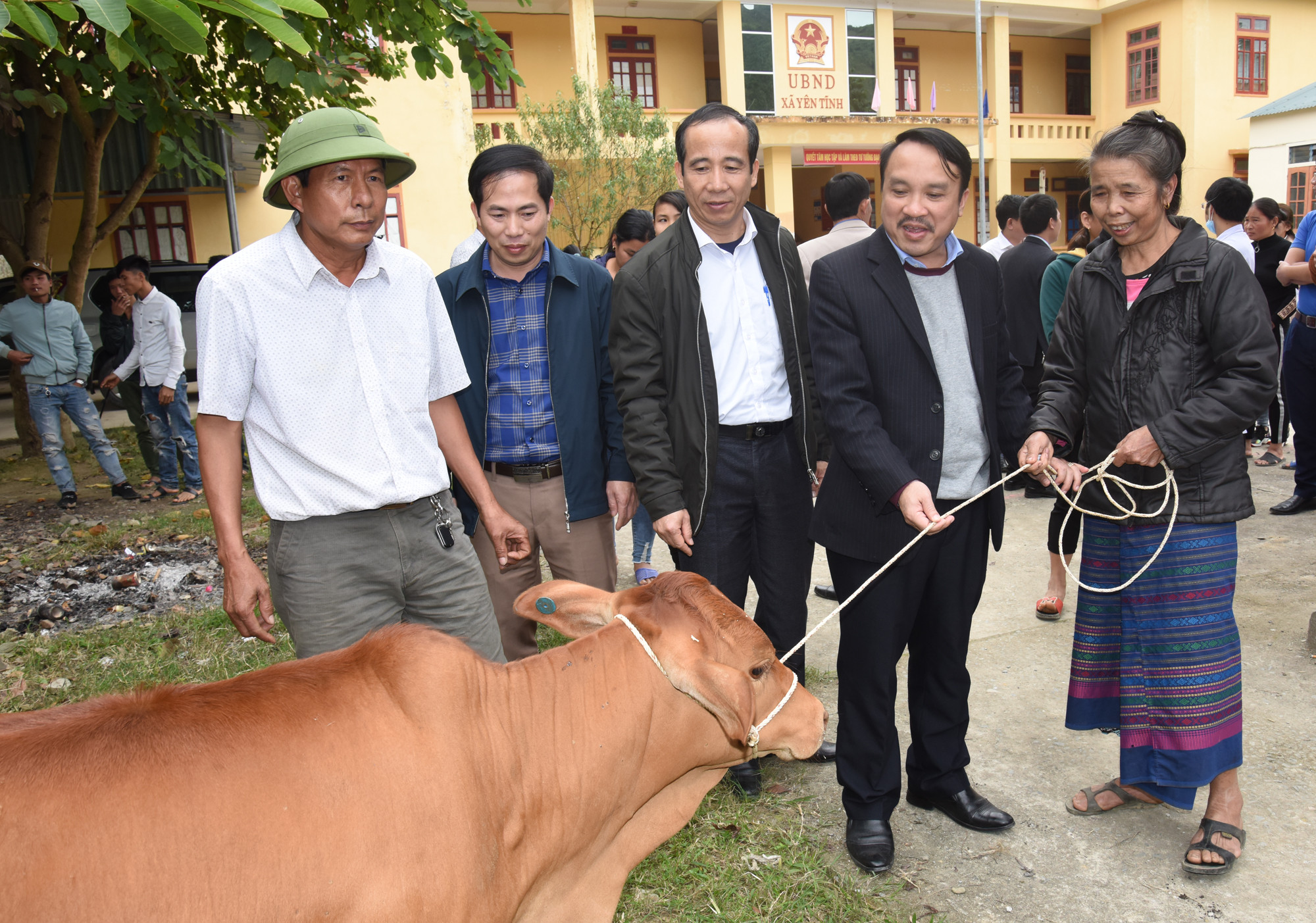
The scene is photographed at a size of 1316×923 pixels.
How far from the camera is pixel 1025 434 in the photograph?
10.4ft

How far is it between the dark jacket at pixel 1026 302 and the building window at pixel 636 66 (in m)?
20.7

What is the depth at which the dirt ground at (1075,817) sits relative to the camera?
2.75 meters

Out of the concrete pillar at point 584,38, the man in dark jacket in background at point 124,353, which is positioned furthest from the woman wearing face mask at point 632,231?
the concrete pillar at point 584,38

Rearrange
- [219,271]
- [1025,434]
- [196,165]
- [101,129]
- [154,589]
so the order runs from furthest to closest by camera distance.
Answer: [101,129], [196,165], [154,589], [1025,434], [219,271]

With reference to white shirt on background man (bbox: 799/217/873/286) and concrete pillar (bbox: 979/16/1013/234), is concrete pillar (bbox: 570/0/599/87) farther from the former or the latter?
white shirt on background man (bbox: 799/217/873/286)

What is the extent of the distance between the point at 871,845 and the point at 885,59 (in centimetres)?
2636

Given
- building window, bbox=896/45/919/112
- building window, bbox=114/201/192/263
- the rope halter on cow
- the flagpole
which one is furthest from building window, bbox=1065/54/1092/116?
the rope halter on cow

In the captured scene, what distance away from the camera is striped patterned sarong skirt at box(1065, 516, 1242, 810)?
2.87 metres

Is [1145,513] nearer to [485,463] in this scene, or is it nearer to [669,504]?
[669,504]

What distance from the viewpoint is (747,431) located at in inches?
127

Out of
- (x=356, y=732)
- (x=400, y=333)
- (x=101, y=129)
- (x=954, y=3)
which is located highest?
(x=954, y=3)

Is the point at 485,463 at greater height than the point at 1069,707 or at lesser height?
greater

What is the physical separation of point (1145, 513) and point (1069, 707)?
0.75 meters

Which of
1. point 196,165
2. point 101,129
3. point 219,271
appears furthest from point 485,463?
point 101,129
